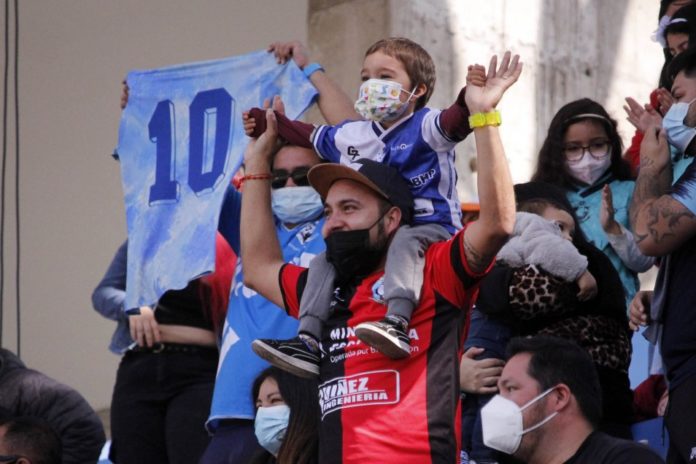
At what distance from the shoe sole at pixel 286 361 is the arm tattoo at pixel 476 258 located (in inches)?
22.4

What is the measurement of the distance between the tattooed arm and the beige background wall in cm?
315

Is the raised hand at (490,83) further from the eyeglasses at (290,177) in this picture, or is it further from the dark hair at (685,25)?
the dark hair at (685,25)

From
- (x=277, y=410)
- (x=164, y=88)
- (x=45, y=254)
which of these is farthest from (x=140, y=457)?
(x=45, y=254)

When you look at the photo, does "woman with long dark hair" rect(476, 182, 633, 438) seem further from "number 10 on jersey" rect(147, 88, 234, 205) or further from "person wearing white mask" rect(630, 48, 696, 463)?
"number 10 on jersey" rect(147, 88, 234, 205)

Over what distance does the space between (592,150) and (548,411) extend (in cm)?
159

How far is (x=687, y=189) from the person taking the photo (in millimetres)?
4637

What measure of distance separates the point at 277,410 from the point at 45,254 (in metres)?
3.39

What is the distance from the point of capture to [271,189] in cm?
545

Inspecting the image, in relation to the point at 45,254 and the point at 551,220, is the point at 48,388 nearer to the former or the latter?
the point at 45,254

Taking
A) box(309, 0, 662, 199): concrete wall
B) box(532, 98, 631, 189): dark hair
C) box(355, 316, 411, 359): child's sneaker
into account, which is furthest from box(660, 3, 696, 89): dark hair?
box(309, 0, 662, 199): concrete wall

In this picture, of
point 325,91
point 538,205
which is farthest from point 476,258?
point 325,91

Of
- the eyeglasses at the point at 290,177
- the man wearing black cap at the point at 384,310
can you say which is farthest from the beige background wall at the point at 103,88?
the man wearing black cap at the point at 384,310

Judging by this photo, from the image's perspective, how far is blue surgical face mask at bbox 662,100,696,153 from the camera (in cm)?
482

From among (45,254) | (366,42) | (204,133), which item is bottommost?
(45,254)
